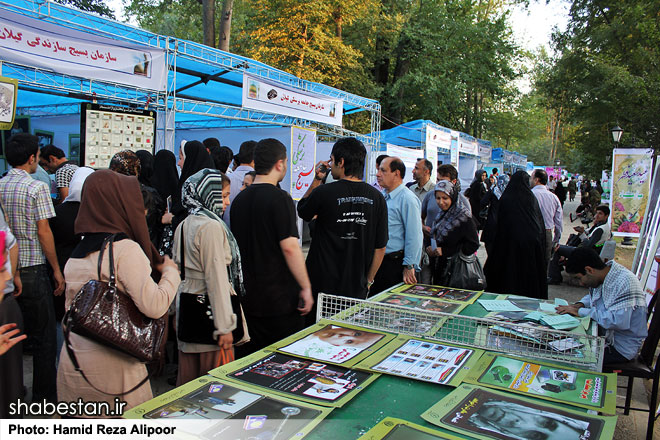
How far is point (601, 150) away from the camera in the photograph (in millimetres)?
20578

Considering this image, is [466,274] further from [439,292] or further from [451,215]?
[439,292]

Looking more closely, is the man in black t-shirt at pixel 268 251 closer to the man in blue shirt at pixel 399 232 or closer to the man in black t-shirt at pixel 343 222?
the man in black t-shirt at pixel 343 222

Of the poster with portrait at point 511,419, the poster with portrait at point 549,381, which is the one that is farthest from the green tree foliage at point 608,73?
the poster with portrait at point 511,419

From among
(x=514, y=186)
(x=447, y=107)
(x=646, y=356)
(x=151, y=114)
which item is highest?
(x=447, y=107)

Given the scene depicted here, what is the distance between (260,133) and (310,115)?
1.44 metres

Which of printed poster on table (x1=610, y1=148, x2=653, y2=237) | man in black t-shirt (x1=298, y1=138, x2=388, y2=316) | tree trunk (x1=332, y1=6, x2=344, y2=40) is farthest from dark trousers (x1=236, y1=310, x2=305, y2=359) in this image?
tree trunk (x1=332, y1=6, x2=344, y2=40)

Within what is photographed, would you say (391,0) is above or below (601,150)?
above

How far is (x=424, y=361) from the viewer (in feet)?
6.71

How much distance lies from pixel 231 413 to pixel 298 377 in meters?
0.37

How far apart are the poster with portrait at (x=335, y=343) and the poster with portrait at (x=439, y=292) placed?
3.32 ft

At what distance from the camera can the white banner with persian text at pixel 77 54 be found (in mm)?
4801

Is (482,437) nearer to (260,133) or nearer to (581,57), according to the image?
(260,133)

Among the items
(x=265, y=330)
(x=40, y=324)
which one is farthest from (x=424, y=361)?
(x=40, y=324)

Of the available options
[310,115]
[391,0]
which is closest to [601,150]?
[391,0]
